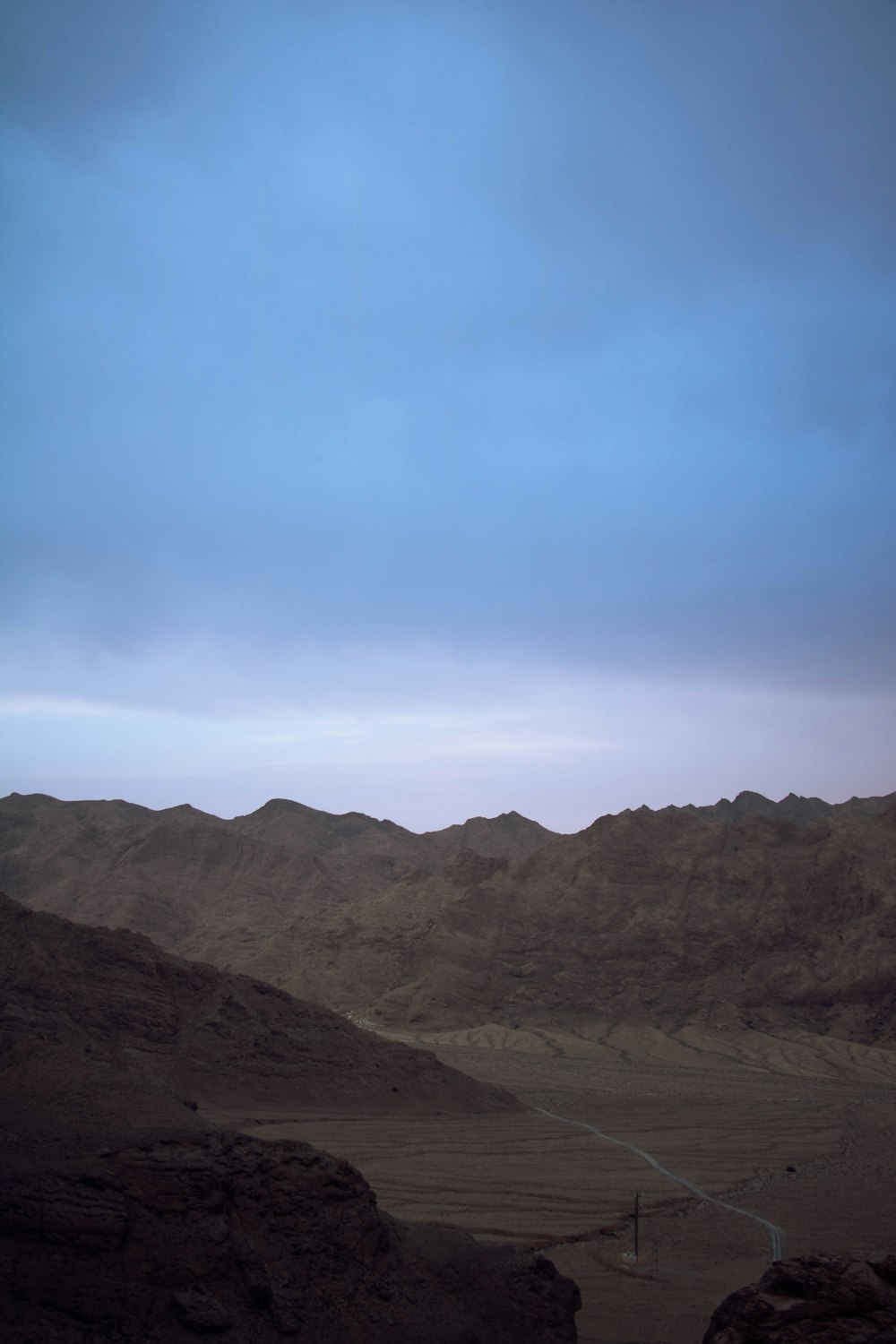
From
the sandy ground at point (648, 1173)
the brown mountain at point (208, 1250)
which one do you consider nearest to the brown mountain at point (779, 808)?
the sandy ground at point (648, 1173)

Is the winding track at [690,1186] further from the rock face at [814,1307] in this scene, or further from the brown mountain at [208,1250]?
the brown mountain at [208,1250]

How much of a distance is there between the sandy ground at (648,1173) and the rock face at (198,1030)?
164 cm

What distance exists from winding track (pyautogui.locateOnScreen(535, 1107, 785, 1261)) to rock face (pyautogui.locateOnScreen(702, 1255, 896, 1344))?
230 inches

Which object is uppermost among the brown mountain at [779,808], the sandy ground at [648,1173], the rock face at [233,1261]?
the brown mountain at [779,808]

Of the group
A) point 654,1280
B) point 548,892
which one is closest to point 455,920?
point 548,892

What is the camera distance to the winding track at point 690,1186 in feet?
46.4

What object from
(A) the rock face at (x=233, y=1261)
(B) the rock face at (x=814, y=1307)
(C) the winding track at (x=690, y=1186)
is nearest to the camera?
(B) the rock face at (x=814, y=1307)

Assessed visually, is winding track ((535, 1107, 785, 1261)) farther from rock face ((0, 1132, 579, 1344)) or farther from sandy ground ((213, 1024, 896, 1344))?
rock face ((0, 1132, 579, 1344))

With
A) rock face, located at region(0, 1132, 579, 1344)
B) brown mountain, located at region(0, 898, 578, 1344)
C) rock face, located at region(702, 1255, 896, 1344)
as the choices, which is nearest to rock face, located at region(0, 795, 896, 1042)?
brown mountain, located at region(0, 898, 578, 1344)

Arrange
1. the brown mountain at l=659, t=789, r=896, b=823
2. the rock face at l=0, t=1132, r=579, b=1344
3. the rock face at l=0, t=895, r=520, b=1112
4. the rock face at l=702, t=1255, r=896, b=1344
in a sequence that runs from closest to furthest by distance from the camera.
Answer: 1. the rock face at l=702, t=1255, r=896, b=1344
2. the rock face at l=0, t=1132, r=579, b=1344
3. the rock face at l=0, t=895, r=520, b=1112
4. the brown mountain at l=659, t=789, r=896, b=823

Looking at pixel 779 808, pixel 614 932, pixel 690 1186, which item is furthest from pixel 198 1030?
pixel 779 808

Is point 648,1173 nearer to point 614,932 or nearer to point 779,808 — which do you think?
point 614,932

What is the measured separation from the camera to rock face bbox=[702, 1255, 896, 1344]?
750cm

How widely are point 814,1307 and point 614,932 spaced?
1920 inches
